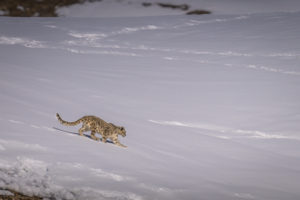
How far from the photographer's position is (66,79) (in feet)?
44.7

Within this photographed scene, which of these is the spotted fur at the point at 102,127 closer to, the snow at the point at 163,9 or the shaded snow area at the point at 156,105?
the shaded snow area at the point at 156,105

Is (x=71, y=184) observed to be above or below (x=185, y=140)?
below

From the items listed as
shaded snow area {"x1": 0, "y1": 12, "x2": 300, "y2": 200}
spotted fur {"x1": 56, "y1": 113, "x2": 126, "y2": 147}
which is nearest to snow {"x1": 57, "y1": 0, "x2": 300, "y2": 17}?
shaded snow area {"x1": 0, "y1": 12, "x2": 300, "y2": 200}

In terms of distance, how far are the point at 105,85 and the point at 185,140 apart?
4325mm

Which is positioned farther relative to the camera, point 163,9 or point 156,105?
point 163,9

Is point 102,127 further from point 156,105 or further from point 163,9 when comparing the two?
point 163,9

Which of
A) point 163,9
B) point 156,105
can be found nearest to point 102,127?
point 156,105

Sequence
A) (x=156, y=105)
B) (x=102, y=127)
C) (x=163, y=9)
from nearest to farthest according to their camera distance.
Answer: (x=102, y=127) → (x=156, y=105) → (x=163, y=9)

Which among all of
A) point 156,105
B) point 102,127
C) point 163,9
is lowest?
point 102,127

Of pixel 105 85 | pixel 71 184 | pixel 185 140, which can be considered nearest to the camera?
pixel 71 184

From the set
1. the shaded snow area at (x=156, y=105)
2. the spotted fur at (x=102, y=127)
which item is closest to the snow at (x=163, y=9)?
the shaded snow area at (x=156, y=105)

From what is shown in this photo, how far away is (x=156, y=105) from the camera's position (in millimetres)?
12109

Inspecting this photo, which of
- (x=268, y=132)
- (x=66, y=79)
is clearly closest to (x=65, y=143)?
(x=268, y=132)

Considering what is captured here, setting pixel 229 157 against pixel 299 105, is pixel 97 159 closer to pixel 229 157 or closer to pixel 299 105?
pixel 229 157
